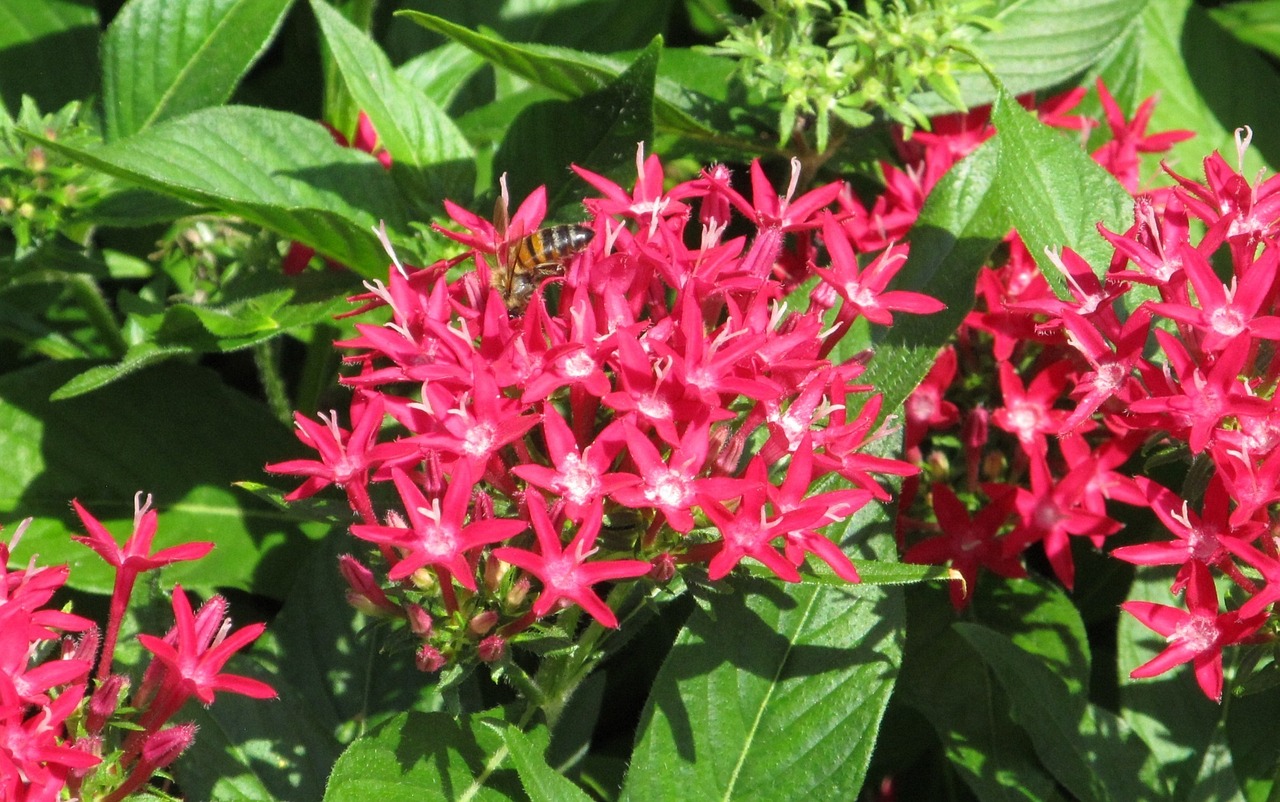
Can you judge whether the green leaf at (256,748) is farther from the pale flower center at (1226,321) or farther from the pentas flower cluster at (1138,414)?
the pale flower center at (1226,321)

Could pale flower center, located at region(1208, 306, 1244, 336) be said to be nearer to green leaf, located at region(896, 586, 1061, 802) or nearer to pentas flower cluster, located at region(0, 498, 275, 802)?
green leaf, located at region(896, 586, 1061, 802)

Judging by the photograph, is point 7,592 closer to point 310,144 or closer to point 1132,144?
point 310,144

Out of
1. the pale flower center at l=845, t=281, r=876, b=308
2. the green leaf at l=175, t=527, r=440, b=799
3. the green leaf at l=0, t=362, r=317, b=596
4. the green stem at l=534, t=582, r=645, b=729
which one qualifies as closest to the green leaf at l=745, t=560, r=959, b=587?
the green stem at l=534, t=582, r=645, b=729

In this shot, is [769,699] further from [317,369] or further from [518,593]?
[317,369]

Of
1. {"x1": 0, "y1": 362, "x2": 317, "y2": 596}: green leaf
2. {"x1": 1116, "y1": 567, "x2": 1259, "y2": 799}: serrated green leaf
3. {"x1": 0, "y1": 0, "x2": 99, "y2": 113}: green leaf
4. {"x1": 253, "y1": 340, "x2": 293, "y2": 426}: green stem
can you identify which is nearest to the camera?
{"x1": 1116, "y1": 567, "x2": 1259, "y2": 799}: serrated green leaf

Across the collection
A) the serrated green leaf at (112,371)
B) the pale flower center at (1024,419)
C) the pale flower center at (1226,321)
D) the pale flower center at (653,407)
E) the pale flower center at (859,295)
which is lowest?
the pale flower center at (1024,419)

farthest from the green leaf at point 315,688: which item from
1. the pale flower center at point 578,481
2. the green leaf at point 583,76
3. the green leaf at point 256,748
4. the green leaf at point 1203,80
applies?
the green leaf at point 1203,80
